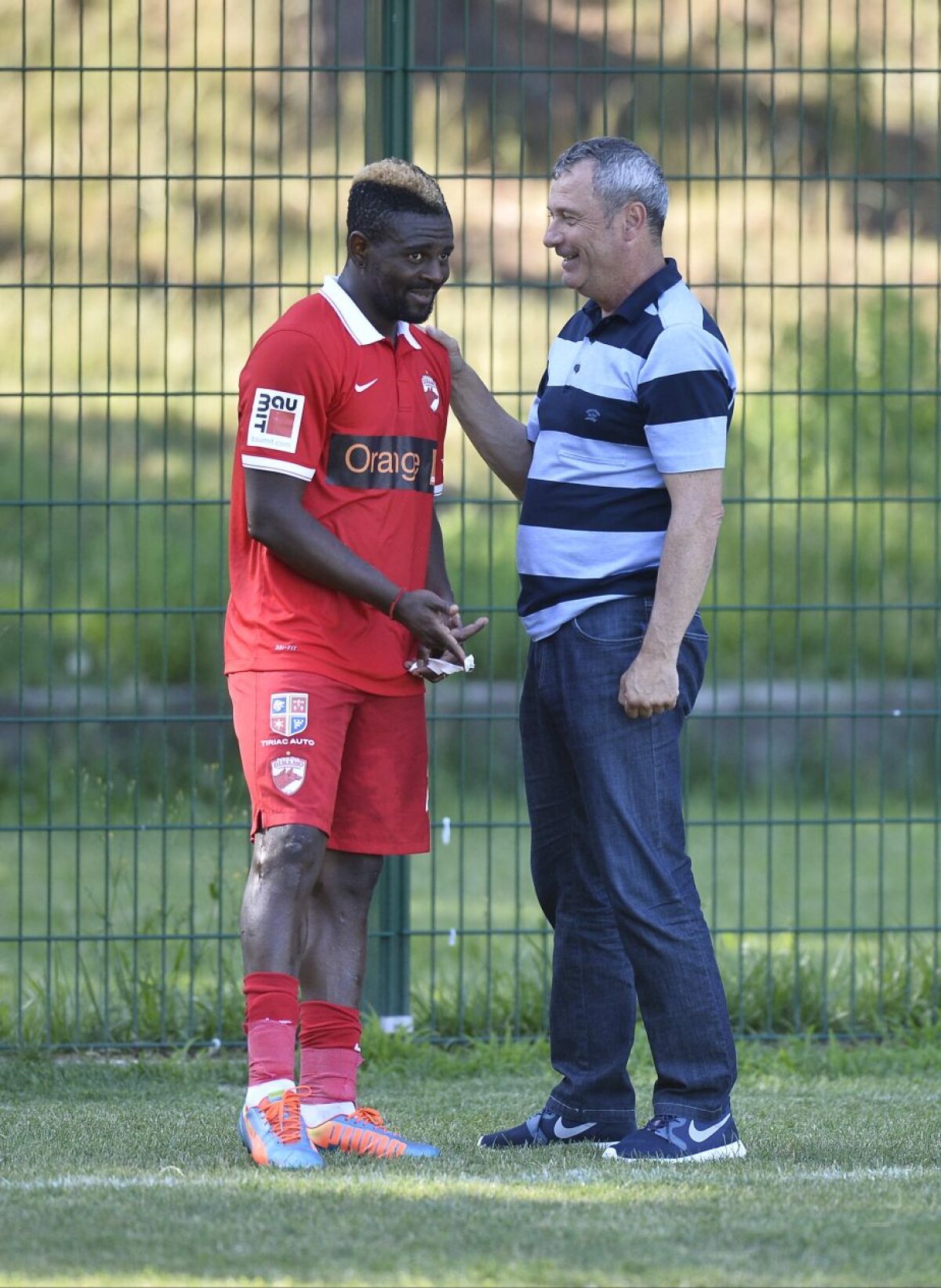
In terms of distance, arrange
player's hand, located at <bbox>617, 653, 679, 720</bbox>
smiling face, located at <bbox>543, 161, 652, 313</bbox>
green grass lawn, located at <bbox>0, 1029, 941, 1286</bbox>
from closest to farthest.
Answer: green grass lawn, located at <bbox>0, 1029, 941, 1286</bbox> < player's hand, located at <bbox>617, 653, 679, 720</bbox> < smiling face, located at <bbox>543, 161, 652, 313</bbox>

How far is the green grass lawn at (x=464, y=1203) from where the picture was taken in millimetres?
3016

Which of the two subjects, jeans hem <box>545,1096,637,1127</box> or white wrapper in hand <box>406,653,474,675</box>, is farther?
jeans hem <box>545,1096,637,1127</box>

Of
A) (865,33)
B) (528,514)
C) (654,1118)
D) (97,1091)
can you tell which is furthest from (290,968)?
(865,33)

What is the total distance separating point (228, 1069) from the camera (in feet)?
18.0

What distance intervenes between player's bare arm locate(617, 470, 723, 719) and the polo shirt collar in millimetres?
369

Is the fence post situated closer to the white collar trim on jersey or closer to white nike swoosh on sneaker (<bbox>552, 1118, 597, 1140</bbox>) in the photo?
white nike swoosh on sneaker (<bbox>552, 1118, 597, 1140</bbox>)

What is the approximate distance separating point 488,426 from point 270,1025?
145 centimetres

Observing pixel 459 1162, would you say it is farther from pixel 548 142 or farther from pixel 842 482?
pixel 842 482

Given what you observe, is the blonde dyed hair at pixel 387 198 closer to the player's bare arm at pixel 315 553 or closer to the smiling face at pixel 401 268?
the smiling face at pixel 401 268

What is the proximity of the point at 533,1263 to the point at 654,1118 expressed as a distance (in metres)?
1.05

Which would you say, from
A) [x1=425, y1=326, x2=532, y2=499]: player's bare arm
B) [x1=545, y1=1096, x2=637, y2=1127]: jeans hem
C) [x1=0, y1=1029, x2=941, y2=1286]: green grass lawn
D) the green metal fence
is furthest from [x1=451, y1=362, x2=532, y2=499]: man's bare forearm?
[x1=0, y1=1029, x2=941, y2=1286]: green grass lawn

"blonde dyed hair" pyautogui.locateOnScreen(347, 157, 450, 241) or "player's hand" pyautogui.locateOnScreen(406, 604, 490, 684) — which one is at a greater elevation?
"blonde dyed hair" pyautogui.locateOnScreen(347, 157, 450, 241)

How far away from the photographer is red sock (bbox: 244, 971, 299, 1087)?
12.7ft

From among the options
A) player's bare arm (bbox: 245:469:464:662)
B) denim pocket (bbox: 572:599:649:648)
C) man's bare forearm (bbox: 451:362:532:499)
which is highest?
man's bare forearm (bbox: 451:362:532:499)
